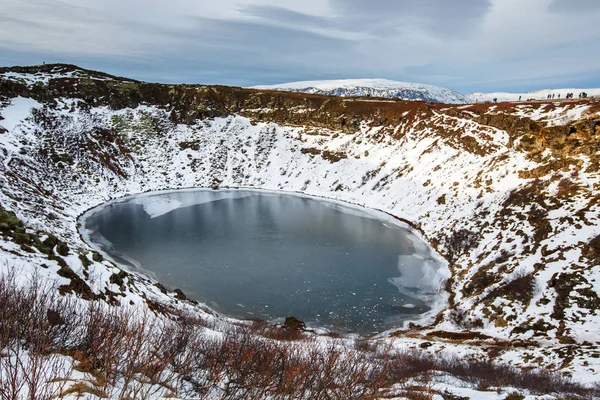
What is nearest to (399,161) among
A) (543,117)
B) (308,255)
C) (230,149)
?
(543,117)

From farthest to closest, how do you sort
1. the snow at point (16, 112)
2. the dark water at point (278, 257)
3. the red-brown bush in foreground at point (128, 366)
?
the snow at point (16, 112), the dark water at point (278, 257), the red-brown bush in foreground at point (128, 366)

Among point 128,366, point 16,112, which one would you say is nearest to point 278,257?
point 128,366

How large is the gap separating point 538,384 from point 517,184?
29976 mm

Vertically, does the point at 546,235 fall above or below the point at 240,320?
above

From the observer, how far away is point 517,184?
127 ft

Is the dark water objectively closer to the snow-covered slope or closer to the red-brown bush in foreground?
the snow-covered slope

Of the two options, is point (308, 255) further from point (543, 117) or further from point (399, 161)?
point (543, 117)

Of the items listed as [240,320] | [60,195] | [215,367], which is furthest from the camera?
[60,195]

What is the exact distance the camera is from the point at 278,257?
36.0 m

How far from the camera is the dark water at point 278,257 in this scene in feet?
89.9

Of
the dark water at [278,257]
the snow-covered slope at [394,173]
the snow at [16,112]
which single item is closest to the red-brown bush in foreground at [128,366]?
the snow-covered slope at [394,173]

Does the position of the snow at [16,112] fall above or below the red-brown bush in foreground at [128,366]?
above

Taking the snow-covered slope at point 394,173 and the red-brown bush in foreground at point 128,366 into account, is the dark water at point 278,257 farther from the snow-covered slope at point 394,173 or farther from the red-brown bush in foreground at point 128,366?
the red-brown bush in foreground at point 128,366

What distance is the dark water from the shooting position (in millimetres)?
27391
